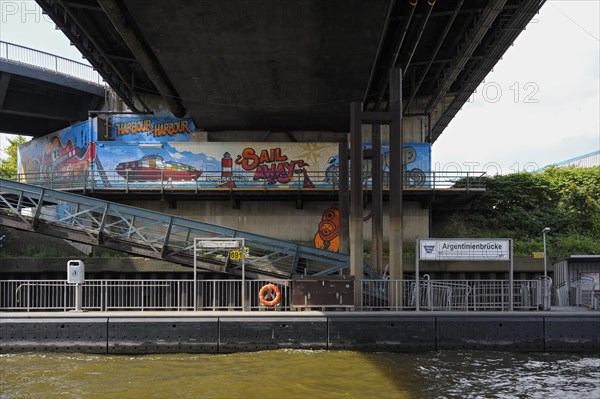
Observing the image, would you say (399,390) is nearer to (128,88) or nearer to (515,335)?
(515,335)

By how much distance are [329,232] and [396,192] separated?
48.0 feet

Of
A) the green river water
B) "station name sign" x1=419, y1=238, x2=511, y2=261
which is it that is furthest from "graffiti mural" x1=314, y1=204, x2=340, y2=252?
the green river water

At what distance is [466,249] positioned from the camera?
20.8 m

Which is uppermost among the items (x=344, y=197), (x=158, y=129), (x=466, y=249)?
(x=158, y=129)

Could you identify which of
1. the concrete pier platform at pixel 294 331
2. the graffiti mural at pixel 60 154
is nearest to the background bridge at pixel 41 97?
the graffiti mural at pixel 60 154

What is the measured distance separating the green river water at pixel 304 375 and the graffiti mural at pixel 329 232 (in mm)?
17195

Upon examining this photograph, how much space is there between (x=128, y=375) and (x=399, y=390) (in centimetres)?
744

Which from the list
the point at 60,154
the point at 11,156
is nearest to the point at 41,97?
the point at 60,154

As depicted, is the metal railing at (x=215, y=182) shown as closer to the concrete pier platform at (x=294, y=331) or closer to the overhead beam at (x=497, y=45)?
the overhead beam at (x=497, y=45)

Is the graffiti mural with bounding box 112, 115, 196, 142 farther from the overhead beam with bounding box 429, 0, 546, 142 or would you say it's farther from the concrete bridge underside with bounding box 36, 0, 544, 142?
the overhead beam with bounding box 429, 0, 546, 142

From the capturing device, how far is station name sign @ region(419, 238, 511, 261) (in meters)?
20.8

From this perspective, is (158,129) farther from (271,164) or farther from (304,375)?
(304,375)

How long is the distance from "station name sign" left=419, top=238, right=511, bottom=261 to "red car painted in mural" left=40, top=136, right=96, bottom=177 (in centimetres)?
2506

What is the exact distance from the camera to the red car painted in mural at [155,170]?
38000 mm
